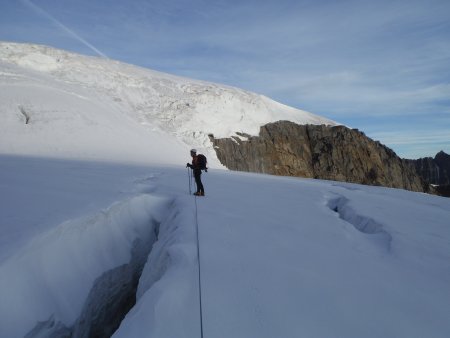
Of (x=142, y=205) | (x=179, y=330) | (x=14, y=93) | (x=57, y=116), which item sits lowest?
(x=179, y=330)

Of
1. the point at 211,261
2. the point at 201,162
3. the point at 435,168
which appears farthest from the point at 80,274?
the point at 435,168

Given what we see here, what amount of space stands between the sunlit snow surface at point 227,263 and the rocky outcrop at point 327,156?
1129 inches

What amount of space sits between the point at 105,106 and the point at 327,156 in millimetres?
25623

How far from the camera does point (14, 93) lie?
2084 centimetres

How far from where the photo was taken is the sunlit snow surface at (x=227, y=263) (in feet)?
10.8

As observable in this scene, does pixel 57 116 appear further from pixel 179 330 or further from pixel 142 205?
pixel 179 330

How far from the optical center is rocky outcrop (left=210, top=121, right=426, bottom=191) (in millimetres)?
37125

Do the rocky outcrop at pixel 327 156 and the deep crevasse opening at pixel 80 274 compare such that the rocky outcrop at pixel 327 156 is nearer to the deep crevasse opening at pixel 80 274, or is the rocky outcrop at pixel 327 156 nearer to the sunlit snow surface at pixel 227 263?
the sunlit snow surface at pixel 227 263

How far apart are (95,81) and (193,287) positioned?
29.9 m

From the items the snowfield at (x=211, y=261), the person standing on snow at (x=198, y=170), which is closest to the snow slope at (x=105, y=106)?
the person standing on snow at (x=198, y=170)

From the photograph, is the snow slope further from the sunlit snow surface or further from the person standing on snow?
the sunlit snow surface

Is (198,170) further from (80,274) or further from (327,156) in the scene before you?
(327,156)

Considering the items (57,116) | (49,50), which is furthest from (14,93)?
(49,50)

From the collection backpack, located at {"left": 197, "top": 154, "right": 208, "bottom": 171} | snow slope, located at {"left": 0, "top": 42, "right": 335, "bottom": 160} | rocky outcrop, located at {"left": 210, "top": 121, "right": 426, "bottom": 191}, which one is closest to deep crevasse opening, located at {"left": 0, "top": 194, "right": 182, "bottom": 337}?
backpack, located at {"left": 197, "top": 154, "right": 208, "bottom": 171}
